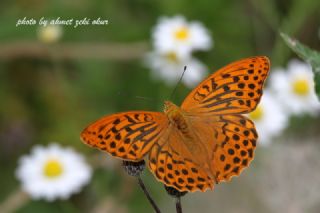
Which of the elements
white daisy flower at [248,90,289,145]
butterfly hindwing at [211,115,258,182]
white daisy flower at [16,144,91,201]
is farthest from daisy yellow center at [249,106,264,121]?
butterfly hindwing at [211,115,258,182]

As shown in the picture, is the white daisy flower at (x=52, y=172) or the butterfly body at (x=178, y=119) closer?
the butterfly body at (x=178, y=119)

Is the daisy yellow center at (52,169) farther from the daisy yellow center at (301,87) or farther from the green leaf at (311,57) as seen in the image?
the green leaf at (311,57)

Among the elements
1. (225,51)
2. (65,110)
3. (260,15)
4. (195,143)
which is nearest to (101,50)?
(65,110)

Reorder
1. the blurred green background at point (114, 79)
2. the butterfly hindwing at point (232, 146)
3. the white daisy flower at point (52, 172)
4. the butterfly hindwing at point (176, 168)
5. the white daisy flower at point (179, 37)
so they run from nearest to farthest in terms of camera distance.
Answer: the butterfly hindwing at point (176, 168), the butterfly hindwing at point (232, 146), the white daisy flower at point (52, 172), the blurred green background at point (114, 79), the white daisy flower at point (179, 37)

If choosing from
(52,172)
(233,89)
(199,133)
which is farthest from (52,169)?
(233,89)

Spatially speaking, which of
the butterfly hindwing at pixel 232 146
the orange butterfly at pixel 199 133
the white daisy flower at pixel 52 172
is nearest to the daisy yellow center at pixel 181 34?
Result: the white daisy flower at pixel 52 172

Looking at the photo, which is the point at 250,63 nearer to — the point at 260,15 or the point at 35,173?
the point at 35,173

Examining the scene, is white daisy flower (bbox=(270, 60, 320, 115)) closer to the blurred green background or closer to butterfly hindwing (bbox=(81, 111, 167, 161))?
the blurred green background
